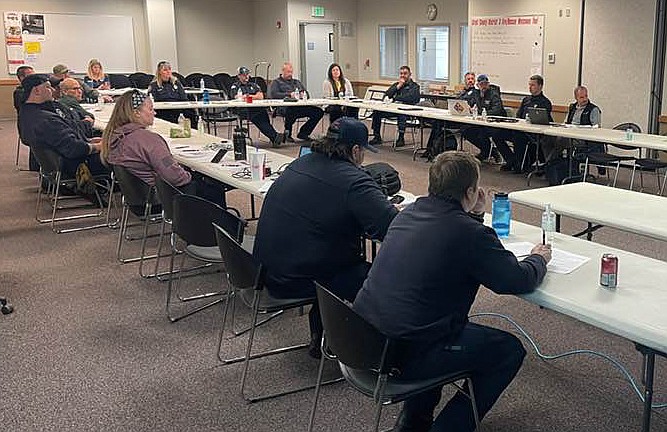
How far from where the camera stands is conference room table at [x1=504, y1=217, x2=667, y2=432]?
79.7 inches

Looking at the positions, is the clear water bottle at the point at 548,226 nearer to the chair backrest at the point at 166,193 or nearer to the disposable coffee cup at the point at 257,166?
the disposable coffee cup at the point at 257,166

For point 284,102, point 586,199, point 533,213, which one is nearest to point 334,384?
point 586,199

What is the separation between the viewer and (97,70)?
10.9 m

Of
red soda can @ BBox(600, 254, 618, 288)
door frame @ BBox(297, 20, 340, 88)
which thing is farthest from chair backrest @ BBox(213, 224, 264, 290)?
door frame @ BBox(297, 20, 340, 88)

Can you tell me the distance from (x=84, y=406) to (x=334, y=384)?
1.05 m

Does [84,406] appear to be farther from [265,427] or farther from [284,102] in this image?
[284,102]

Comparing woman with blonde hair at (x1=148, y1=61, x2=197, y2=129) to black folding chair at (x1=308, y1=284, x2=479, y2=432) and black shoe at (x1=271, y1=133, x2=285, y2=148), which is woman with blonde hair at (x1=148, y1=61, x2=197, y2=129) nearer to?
black shoe at (x1=271, y1=133, x2=285, y2=148)

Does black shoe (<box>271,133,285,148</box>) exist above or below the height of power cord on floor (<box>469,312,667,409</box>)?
above

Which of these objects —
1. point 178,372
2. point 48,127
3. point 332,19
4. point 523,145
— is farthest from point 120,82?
point 178,372

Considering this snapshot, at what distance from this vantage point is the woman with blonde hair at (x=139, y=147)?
4.55 metres

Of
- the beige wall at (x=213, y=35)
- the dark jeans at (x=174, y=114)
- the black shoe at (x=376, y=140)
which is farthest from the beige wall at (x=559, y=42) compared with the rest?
the beige wall at (x=213, y=35)

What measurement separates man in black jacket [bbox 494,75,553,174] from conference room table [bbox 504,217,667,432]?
17.8 ft

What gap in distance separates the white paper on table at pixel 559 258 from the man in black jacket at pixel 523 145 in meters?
5.34

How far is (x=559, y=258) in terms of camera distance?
2.65 m
